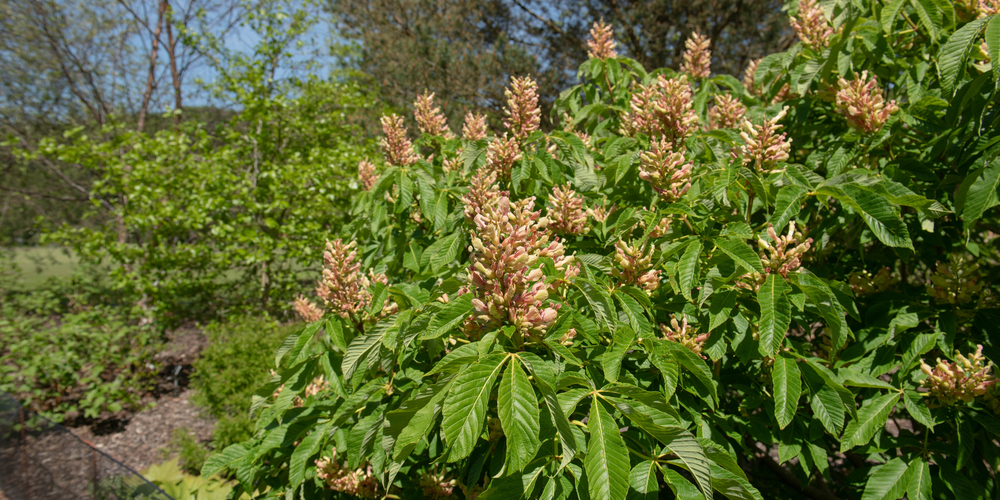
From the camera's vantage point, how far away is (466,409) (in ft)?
3.36

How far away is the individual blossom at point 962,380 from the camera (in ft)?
5.49

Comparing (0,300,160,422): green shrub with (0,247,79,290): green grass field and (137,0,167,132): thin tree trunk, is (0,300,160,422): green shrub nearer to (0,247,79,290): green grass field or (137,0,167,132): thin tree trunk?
(0,247,79,290): green grass field

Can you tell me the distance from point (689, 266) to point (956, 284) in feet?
4.16

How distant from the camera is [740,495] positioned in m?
1.18

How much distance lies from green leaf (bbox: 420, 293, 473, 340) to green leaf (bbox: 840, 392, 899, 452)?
4.41 ft

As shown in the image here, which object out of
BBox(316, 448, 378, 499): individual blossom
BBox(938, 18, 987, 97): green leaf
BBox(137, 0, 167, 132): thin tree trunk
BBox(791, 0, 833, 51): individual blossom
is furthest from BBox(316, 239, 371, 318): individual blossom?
BBox(137, 0, 167, 132): thin tree trunk

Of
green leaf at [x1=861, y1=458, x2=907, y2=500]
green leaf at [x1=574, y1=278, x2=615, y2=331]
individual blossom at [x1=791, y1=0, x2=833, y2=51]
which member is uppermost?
individual blossom at [x1=791, y1=0, x2=833, y2=51]

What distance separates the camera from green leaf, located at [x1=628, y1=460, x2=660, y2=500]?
1212 millimetres

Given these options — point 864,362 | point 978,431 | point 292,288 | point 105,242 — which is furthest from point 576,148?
Result: point 105,242

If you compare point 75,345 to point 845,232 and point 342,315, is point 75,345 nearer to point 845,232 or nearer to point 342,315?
point 342,315

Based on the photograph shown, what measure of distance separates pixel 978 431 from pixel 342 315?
2353 mm

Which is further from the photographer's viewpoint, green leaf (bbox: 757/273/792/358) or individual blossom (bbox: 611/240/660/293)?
individual blossom (bbox: 611/240/660/293)

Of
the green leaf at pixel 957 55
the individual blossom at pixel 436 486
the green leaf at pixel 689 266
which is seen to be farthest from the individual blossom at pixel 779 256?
the individual blossom at pixel 436 486

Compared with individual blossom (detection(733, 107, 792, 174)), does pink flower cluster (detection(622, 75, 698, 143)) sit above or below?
above
